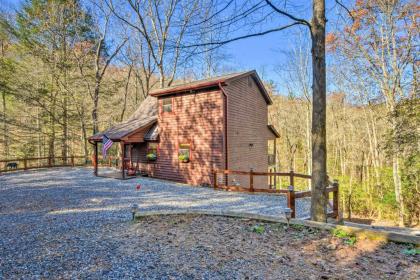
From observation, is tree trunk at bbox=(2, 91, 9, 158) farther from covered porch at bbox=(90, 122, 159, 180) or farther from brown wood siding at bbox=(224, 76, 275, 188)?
brown wood siding at bbox=(224, 76, 275, 188)

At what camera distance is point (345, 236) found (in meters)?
4.62

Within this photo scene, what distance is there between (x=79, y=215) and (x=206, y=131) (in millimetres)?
6692

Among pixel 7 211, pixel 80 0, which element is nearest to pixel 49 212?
pixel 7 211

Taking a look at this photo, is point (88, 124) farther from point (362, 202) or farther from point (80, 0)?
point (362, 202)

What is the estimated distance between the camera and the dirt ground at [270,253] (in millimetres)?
3543

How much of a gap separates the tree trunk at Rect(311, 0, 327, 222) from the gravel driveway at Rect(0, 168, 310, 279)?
1915 millimetres

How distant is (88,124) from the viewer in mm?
22594

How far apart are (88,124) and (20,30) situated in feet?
28.1

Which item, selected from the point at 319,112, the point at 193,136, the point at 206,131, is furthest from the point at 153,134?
the point at 319,112

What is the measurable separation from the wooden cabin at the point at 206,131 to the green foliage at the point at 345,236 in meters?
7.02

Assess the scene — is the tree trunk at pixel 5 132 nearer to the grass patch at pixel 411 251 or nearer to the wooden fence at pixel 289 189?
the wooden fence at pixel 289 189

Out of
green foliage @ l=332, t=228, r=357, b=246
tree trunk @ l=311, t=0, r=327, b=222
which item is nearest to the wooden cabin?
tree trunk @ l=311, t=0, r=327, b=222

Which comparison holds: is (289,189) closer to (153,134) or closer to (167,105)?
(167,105)

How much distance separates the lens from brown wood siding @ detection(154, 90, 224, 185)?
1179 cm
